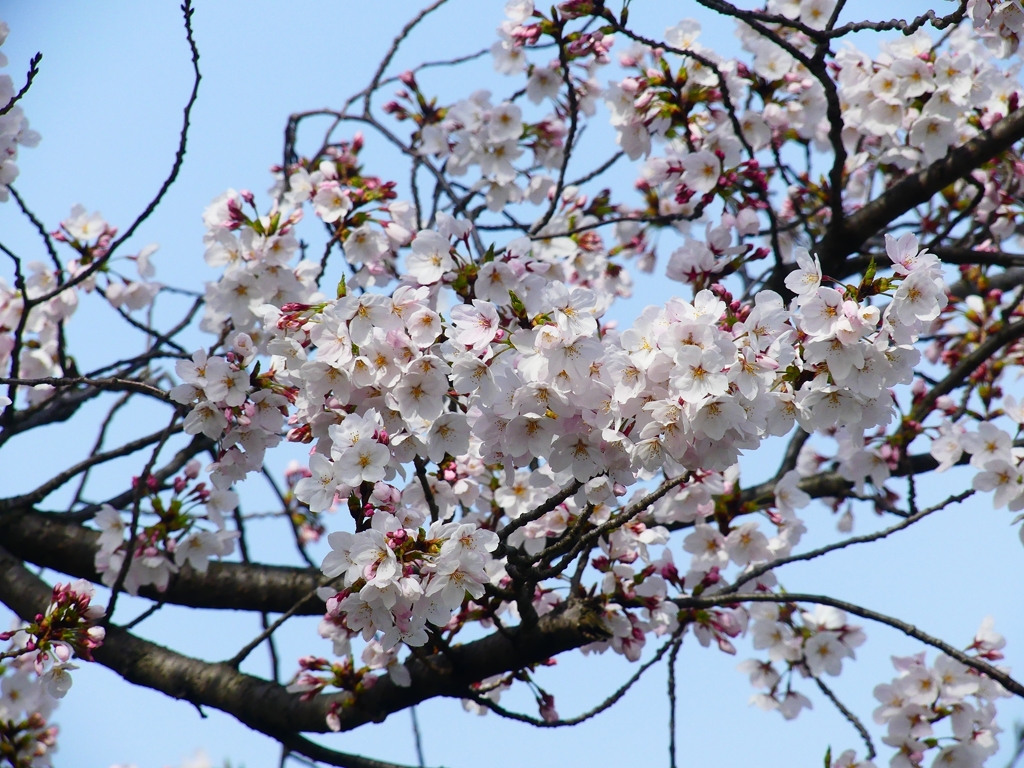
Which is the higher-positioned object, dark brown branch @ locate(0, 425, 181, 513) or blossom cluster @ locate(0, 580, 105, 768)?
dark brown branch @ locate(0, 425, 181, 513)

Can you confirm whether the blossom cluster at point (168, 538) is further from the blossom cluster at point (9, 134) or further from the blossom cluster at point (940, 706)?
the blossom cluster at point (940, 706)

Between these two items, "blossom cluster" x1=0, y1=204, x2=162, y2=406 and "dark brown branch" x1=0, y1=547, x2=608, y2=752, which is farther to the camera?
"blossom cluster" x1=0, y1=204, x2=162, y2=406

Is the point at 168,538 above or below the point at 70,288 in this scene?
below

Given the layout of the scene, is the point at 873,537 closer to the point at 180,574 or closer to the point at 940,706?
the point at 940,706

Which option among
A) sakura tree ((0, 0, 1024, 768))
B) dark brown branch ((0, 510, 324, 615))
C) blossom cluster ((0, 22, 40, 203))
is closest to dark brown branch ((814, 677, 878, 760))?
sakura tree ((0, 0, 1024, 768))

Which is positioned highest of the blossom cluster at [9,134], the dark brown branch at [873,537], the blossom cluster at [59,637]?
the blossom cluster at [9,134]

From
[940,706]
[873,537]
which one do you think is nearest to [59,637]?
[873,537]

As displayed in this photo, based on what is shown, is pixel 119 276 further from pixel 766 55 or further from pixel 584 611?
pixel 766 55

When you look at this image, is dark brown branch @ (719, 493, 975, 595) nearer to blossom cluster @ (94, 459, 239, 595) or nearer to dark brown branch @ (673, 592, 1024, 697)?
dark brown branch @ (673, 592, 1024, 697)

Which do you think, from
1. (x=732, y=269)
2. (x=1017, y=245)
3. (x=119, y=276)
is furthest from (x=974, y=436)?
(x=119, y=276)

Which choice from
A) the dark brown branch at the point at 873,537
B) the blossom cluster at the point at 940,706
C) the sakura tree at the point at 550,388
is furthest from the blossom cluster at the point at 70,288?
the blossom cluster at the point at 940,706

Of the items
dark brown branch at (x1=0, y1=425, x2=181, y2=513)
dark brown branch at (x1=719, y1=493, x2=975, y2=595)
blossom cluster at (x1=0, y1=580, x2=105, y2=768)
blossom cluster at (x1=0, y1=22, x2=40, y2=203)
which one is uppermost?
blossom cluster at (x1=0, y1=22, x2=40, y2=203)

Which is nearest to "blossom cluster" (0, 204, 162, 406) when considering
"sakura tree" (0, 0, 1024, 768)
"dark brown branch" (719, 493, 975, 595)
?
"sakura tree" (0, 0, 1024, 768)

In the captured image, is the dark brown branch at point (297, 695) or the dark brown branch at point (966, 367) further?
the dark brown branch at point (966, 367)
